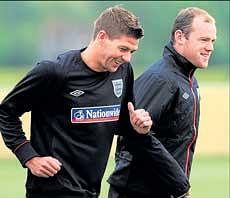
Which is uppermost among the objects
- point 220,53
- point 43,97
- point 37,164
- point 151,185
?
point 43,97

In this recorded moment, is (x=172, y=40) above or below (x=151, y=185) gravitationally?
above

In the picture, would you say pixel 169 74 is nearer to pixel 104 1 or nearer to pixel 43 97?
pixel 43 97

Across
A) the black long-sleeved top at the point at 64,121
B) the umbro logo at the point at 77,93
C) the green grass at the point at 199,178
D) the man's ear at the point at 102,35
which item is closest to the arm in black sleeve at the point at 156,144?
the black long-sleeved top at the point at 64,121

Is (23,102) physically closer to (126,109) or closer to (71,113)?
(71,113)

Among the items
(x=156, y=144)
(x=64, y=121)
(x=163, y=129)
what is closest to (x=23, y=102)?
(x=64, y=121)

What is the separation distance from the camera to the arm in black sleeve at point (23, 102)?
4.18 meters

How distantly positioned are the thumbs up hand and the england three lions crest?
9cm

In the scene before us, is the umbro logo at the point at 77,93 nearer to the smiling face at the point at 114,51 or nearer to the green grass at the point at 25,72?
the smiling face at the point at 114,51

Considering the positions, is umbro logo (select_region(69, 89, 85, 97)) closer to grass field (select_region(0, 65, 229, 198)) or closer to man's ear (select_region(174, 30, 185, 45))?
man's ear (select_region(174, 30, 185, 45))

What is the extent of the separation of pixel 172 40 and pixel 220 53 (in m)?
13.9

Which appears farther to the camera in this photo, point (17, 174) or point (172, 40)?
point (17, 174)

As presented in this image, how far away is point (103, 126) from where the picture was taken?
436 centimetres

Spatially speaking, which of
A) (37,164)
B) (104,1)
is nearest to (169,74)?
(37,164)

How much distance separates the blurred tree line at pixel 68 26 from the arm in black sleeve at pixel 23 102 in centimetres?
1392
